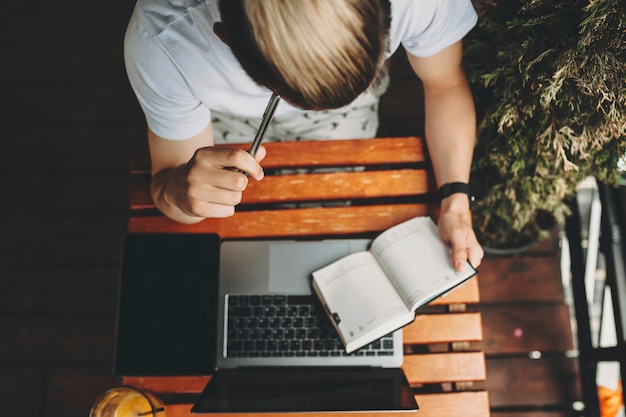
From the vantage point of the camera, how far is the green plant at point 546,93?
2.76 ft

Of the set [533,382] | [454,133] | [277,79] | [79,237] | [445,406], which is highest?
[277,79]

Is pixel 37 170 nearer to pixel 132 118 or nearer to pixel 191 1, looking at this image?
pixel 132 118

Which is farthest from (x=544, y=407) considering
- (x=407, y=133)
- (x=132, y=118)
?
(x=132, y=118)

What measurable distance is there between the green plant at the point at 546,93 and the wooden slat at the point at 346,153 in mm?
164

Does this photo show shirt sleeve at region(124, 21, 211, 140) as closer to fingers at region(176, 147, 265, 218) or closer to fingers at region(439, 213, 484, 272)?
fingers at region(176, 147, 265, 218)

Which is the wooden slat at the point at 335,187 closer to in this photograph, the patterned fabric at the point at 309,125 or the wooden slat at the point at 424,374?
the patterned fabric at the point at 309,125

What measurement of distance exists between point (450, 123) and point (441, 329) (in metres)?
0.44

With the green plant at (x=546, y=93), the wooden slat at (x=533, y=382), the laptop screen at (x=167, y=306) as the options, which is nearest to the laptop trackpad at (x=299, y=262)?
the laptop screen at (x=167, y=306)

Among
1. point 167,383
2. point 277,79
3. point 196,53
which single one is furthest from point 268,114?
point 167,383

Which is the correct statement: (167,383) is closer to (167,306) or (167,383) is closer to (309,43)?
(167,306)

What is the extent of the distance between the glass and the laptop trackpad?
0.32 meters

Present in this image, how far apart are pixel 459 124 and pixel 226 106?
50 centimetres

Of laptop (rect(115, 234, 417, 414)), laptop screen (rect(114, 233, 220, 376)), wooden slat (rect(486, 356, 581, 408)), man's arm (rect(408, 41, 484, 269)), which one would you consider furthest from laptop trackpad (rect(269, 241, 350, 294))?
wooden slat (rect(486, 356, 581, 408))

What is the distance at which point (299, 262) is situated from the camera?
3.70 ft
